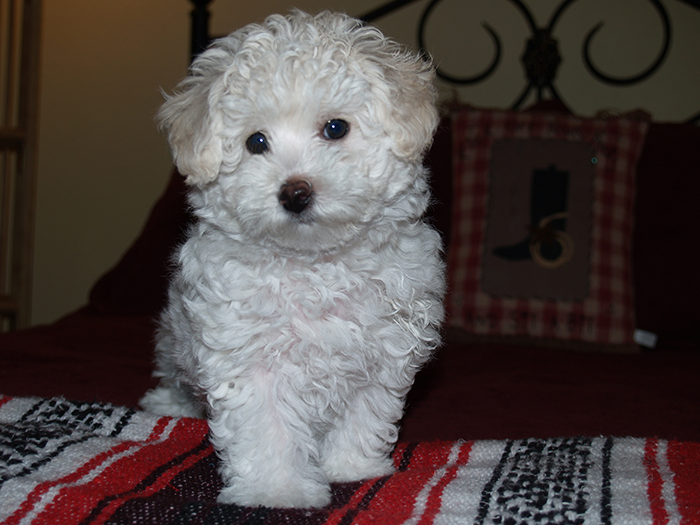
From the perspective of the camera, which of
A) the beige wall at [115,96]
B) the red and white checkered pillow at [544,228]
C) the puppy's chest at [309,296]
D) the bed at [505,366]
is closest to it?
the bed at [505,366]

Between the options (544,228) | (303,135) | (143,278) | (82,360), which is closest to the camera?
(303,135)

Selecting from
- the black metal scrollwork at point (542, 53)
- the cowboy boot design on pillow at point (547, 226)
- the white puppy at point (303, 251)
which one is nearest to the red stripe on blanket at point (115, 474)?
the white puppy at point (303, 251)

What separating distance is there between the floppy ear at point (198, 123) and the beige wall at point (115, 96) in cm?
248

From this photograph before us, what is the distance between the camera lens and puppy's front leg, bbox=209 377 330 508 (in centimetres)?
124

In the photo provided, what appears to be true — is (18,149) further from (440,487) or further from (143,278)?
(440,487)

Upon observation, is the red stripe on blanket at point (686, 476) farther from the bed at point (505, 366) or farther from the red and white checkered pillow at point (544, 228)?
the red and white checkered pillow at point (544, 228)

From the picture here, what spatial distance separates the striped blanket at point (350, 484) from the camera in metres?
1.10

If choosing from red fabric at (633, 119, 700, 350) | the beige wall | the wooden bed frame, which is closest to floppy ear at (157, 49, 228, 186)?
red fabric at (633, 119, 700, 350)

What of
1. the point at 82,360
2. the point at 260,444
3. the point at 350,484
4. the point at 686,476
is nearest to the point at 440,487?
the point at 350,484

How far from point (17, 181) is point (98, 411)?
2994mm

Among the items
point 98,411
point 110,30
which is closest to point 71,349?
point 98,411

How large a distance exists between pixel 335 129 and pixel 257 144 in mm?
157

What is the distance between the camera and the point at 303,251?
1328 millimetres

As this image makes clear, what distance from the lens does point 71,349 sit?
223 cm
